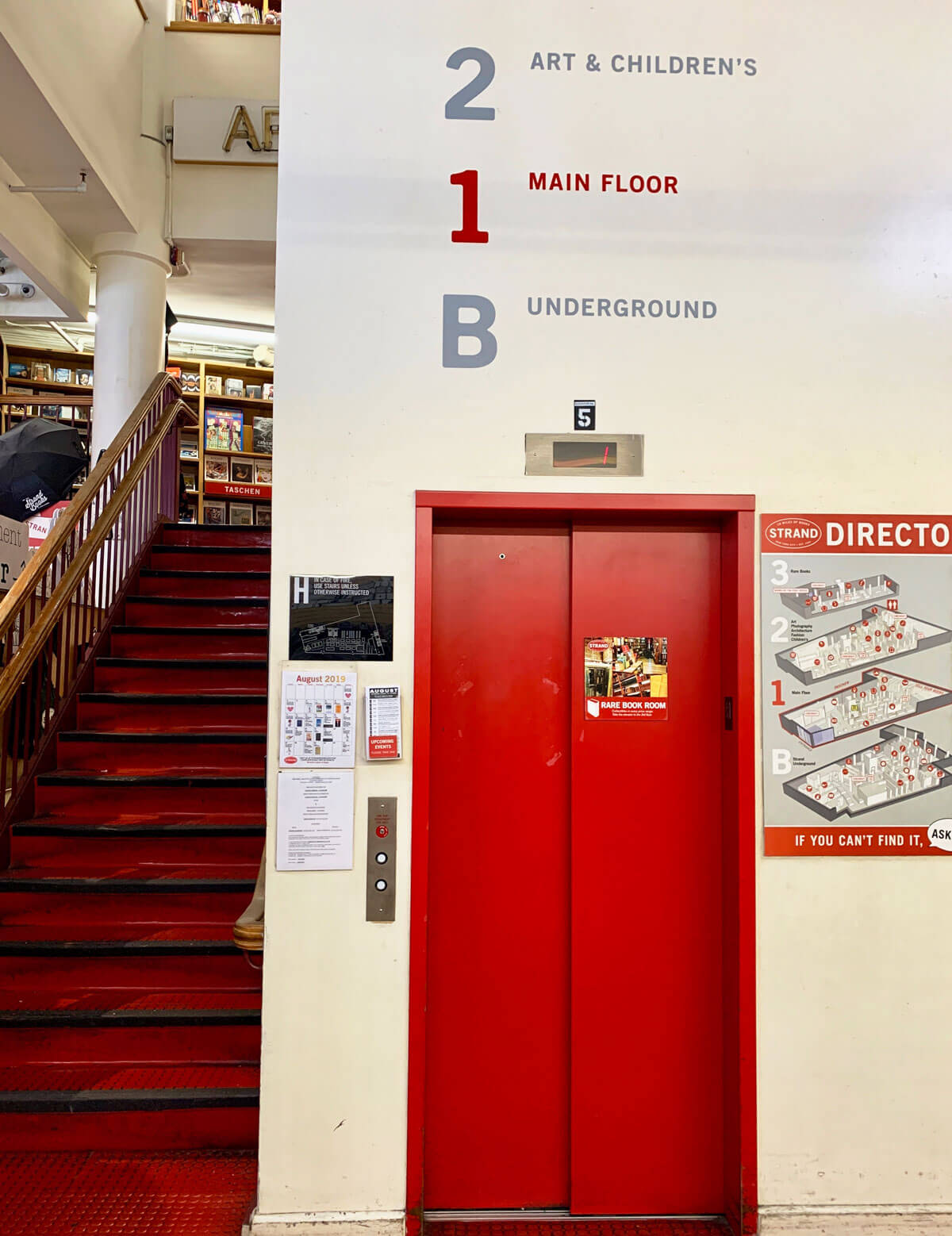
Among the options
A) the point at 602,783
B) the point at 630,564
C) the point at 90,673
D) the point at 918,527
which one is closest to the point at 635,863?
the point at 602,783

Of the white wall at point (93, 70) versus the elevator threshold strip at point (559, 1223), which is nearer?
the elevator threshold strip at point (559, 1223)

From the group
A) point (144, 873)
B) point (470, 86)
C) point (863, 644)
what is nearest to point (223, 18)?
point (470, 86)

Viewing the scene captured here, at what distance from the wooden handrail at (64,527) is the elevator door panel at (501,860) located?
89.5 inches

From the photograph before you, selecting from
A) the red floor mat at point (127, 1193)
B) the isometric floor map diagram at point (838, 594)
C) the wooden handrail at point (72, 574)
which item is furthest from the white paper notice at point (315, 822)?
the wooden handrail at point (72, 574)

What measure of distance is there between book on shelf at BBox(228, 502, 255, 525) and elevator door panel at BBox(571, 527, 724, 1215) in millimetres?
6938

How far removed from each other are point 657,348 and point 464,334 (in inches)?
22.4

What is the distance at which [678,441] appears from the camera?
8.83 feet

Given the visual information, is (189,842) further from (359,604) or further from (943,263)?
(943,263)

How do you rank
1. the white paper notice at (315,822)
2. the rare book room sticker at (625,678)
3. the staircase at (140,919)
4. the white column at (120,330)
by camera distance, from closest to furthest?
the white paper notice at (315,822)
the rare book room sticker at (625,678)
the staircase at (140,919)
the white column at (120,330)

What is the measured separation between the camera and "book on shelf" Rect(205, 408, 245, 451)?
892 cm

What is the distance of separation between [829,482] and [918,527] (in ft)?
0.98

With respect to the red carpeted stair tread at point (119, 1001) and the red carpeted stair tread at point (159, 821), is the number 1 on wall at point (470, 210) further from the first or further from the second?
the red carpeted stair tread at point (119, 1001)

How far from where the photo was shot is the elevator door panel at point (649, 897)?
8.92 feet

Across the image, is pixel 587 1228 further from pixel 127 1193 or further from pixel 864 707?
pixel 864 707
